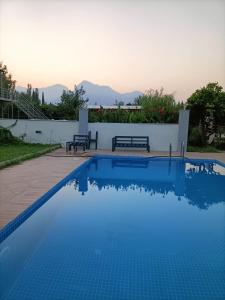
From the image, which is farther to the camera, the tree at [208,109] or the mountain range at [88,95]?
the mountain range at [88,95]

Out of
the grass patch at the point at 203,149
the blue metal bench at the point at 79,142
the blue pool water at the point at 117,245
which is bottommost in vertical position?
the blue pool water at the point at 117,245

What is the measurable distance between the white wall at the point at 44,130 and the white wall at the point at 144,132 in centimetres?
123

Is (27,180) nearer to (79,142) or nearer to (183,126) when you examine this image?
(79,142)

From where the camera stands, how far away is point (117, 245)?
4.21 meters

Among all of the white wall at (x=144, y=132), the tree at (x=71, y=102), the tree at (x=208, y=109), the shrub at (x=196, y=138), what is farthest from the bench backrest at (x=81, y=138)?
the tree at (x=71, y=102)

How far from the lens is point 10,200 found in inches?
210

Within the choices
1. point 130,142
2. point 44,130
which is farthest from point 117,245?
point 44,130

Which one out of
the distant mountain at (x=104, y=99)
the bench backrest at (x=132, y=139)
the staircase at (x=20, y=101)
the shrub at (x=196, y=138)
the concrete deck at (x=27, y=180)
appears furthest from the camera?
the distant mountain at (x=104, y=99)

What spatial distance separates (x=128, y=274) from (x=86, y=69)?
63.2ft

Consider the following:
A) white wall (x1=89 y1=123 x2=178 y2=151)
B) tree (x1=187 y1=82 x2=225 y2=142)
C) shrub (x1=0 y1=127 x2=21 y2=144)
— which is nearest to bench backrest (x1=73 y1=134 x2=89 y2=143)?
white wall (x1=89 y1=123 x2=178 y2=151)

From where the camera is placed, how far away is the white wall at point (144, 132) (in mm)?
14500

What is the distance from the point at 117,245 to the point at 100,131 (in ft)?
36.0

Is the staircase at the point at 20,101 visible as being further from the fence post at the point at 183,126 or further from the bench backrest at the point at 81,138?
the fence post at the point at 183,126

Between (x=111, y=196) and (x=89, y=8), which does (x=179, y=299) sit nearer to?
(x=89, y=8)
